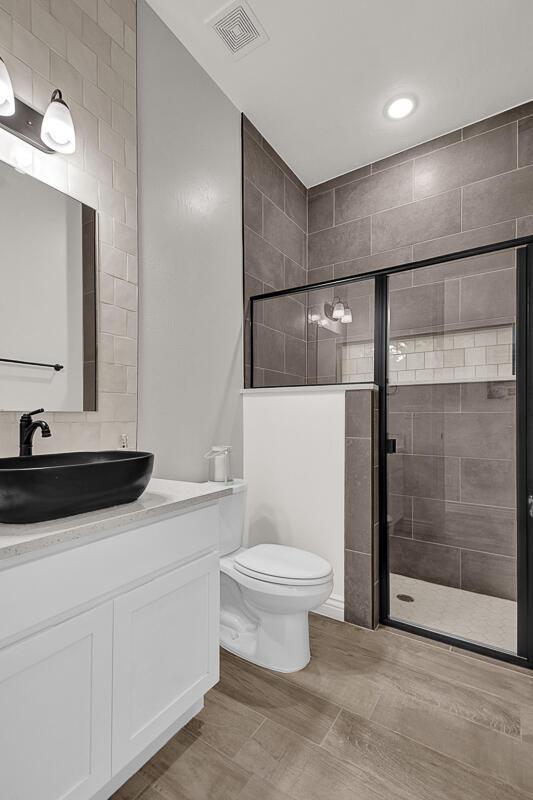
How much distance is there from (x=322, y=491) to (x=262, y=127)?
2.34 metres

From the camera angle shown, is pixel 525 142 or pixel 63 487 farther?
pixel 525 142

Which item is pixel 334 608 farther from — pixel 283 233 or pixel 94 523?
pixel 283 233

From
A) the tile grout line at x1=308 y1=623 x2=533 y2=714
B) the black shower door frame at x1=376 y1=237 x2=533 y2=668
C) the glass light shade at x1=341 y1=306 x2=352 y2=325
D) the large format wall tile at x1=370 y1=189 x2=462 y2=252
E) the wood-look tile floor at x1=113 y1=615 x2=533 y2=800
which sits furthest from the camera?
the large format wall tile at x1=370 y1=189 x2=462 y2=252

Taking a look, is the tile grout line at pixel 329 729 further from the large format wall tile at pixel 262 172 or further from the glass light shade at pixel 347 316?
the large format wall tile at pixel 262 172

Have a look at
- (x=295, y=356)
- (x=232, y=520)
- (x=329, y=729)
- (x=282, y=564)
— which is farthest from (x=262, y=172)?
(x=329, y=729)

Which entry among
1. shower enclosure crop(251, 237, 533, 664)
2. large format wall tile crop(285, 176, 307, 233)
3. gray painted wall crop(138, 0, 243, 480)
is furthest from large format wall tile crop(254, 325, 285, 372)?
large format wall tile crop(285, 176, 307, 233)

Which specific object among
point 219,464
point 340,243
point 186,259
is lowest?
point 219,464

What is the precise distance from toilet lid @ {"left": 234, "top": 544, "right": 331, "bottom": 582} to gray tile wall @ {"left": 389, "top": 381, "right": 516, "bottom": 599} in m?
0.54

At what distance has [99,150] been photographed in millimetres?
1565

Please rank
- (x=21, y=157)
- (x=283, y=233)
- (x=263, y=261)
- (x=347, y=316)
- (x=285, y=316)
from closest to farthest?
(x=21, y=157) < (x=347, y=316) < (x=285, y=316) < (x=263, y=261) < (x=283, y=233)

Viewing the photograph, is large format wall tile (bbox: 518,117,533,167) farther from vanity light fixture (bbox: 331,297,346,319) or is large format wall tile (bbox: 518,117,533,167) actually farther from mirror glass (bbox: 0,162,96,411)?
mirror glass (bbox: 0,162,96,411)

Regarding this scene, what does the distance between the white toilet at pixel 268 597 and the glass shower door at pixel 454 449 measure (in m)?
0.59

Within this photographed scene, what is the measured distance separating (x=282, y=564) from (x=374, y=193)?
2.60 metres

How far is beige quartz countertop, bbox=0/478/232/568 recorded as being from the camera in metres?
0.82
